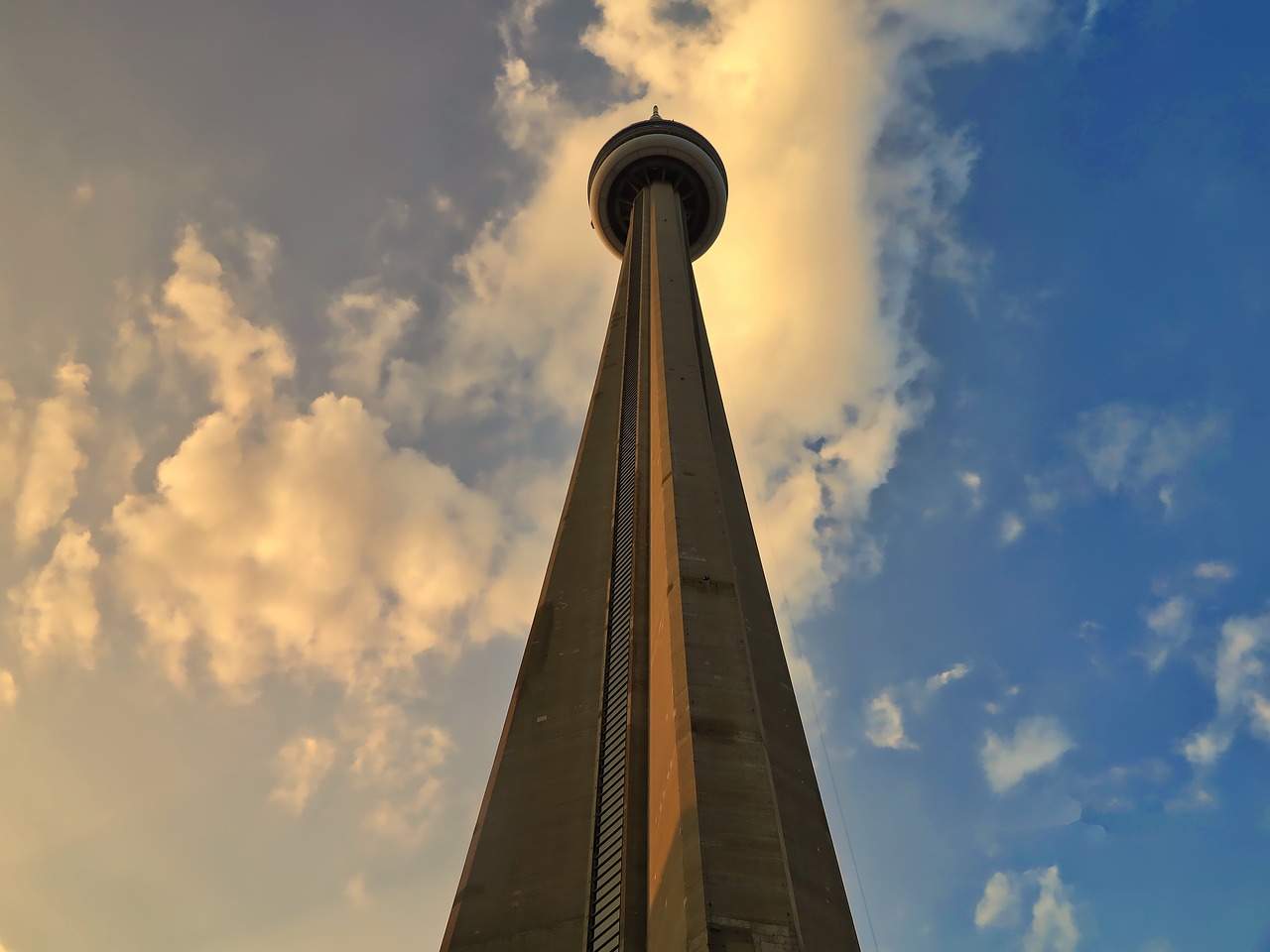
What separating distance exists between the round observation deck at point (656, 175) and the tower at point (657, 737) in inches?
645

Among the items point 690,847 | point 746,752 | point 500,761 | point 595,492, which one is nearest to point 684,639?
point 746,752

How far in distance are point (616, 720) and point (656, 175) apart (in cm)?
3016

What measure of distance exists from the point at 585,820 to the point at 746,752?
16.5 feet

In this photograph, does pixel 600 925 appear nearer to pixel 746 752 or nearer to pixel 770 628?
pixel 746 752

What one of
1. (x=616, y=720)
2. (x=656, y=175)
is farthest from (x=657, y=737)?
(x=656, y=175)

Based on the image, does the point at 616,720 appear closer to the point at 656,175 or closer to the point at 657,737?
the point at 657,737

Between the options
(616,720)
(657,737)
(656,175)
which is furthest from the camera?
(656,175)

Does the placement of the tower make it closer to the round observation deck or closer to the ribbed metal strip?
the ribbed metal strip

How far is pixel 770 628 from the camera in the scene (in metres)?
15.3

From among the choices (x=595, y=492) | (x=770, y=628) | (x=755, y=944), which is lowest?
(x=755, y=944)

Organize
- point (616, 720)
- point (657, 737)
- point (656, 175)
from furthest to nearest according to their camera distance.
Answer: point (656, 175)
point (616, 720)
point (657, 737)

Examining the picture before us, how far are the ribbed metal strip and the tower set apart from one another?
4 centimetres

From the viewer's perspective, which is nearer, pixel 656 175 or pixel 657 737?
pixel 657 737

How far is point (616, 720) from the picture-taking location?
51.9 ft
